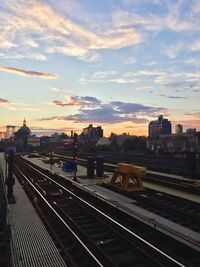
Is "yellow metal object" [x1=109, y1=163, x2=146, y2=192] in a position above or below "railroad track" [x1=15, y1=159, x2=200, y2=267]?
above

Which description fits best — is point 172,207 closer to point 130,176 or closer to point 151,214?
point 151,214

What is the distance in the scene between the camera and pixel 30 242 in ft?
40.4

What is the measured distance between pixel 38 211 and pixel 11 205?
239 cm

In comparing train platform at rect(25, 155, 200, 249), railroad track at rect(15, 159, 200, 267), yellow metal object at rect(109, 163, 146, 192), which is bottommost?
railroad track at rect(15, 159, 200, 267)

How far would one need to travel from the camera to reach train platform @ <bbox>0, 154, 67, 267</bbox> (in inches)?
412

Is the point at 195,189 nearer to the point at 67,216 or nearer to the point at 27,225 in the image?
the point at 67,216

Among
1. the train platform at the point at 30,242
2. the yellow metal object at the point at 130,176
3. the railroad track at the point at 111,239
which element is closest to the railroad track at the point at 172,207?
the yellow metal object at the point at 130,176

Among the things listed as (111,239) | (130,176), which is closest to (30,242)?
(111,239)

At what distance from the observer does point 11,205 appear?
19.7m

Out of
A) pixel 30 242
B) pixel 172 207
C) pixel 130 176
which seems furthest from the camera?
pixel 130 176

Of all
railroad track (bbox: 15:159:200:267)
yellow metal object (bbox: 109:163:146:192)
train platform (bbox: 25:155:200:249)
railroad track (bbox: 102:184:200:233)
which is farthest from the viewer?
yellow metal object (bbox: 109:163:146:192)

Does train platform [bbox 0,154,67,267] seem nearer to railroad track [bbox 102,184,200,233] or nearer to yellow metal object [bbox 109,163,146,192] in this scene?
railroad track [bbox 102,184,200,233]

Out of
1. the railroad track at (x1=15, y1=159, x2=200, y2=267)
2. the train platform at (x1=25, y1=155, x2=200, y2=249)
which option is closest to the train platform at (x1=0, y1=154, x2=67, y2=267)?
the railroad track at (x1=15, y1=159, x2=200, y2=267)

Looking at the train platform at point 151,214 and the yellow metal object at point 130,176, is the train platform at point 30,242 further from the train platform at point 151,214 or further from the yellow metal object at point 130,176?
the yellow metal object at point 130,176
